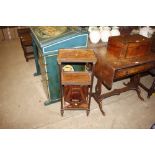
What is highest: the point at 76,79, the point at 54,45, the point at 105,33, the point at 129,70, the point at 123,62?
the point at 105,33

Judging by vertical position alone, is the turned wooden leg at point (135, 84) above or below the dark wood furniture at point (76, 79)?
below

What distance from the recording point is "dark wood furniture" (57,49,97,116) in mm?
2319

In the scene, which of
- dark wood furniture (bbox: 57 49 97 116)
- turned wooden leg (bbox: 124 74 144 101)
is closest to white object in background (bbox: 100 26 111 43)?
dark wood furniture (bbox: 57 49 97 116)

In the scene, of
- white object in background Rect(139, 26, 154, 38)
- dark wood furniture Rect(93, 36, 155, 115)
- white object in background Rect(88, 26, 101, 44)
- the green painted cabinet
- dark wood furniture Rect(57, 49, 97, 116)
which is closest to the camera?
dark wood furniture Rect(57, 49, 97, 116)

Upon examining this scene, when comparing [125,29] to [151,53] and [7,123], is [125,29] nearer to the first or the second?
[151,53]

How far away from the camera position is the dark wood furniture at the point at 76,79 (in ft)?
7.61

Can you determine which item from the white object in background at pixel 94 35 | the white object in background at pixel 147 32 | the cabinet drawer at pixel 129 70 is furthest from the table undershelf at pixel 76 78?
the white object in background at pixel 147 32

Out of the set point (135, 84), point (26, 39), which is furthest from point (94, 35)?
point (26, 39)

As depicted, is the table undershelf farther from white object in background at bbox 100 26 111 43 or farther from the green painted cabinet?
white object in background at bbox 100 26 111 43

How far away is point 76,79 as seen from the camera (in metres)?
2.56

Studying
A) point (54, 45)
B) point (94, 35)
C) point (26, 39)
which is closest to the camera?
point (54, 45)

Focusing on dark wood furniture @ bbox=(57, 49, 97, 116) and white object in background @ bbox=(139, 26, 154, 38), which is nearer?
dark wood furniture @ bbox=(57, 49, 97, 116)

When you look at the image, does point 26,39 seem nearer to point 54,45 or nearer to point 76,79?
point 54,45

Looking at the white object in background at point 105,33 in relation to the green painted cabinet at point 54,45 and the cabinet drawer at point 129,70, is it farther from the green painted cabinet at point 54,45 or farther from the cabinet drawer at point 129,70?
the cabinet drawer at point 129,70
